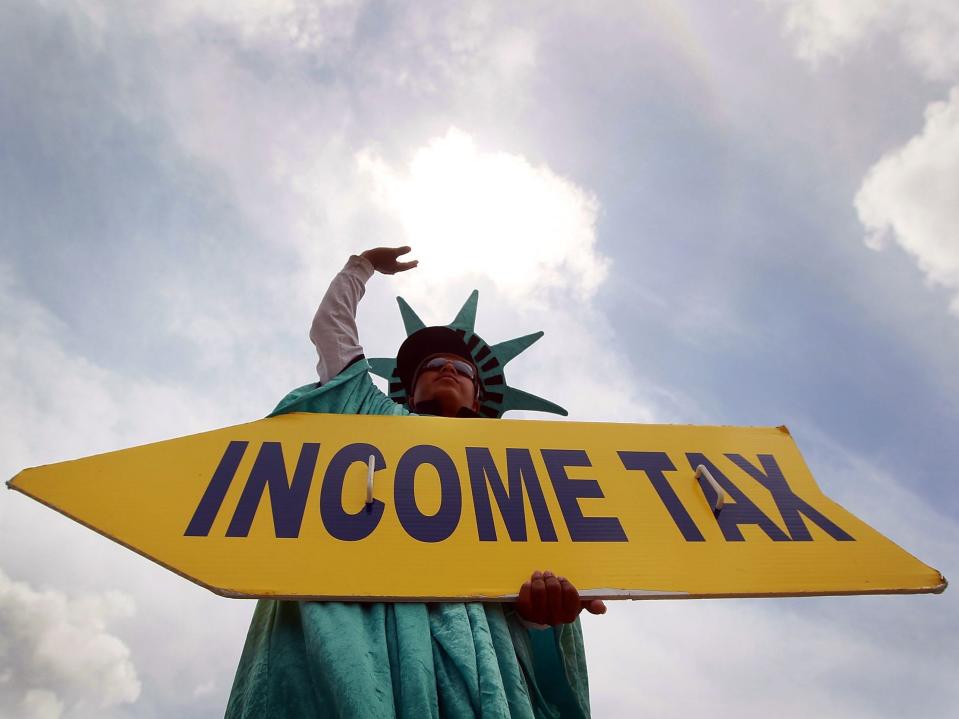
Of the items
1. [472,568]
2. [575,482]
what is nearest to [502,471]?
[575,482]

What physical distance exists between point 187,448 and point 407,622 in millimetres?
1148

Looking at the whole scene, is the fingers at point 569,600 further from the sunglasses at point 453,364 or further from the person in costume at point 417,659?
the sunglasses at point 453,364

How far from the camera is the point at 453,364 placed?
12.6ft

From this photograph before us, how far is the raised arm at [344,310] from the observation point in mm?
3207

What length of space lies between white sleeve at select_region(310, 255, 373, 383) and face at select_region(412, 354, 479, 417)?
1.80 ft

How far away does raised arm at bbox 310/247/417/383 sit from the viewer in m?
3.21

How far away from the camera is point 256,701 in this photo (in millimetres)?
1743

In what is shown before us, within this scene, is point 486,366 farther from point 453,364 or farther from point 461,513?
point 461,513

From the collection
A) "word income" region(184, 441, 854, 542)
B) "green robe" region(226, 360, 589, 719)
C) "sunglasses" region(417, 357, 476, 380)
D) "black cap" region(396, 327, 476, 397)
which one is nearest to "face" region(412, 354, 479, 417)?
"sunglasses" region(417, 357, 476, 380)

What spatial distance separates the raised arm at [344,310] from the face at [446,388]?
55 cm

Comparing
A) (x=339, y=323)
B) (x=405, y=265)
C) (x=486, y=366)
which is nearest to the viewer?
(x=339, y=323)

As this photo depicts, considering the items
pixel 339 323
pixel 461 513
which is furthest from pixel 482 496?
pixel 339 323

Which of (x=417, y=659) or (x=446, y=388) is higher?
(x=446, y=388)

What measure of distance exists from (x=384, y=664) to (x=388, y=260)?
266cm
